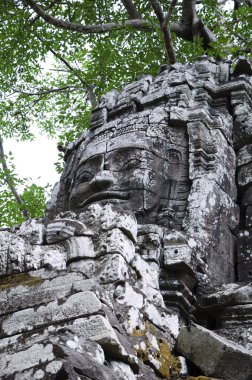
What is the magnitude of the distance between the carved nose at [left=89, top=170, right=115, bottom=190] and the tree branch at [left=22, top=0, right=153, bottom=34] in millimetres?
4543

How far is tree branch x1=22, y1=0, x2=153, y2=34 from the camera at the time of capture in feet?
37.0

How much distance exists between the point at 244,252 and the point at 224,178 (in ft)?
2.75

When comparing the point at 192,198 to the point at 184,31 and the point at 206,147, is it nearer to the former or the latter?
the point at 206,147

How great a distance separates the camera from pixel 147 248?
638 cm

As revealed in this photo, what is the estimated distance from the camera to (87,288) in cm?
468

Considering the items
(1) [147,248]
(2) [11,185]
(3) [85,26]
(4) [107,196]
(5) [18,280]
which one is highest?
(3) [85,26]

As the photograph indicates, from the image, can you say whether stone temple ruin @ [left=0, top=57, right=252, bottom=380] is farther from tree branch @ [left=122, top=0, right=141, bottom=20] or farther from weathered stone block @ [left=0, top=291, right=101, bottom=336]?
tree branch @ [left=122, top=0, right=141, bottom=20]

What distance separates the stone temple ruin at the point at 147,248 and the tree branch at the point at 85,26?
2.50 meters

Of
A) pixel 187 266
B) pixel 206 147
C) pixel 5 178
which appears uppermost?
pixel 5 178

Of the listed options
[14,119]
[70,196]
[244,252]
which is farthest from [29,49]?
[244,252]

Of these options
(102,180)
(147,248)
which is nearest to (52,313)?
(147,248)

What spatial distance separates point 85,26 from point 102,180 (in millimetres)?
4916

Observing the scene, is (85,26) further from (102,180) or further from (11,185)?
(102,180)

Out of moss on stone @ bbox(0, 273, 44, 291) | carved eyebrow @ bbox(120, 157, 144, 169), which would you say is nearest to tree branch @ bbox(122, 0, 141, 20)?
carved eyebrow @ bbox(120, 157, 144, 169)
